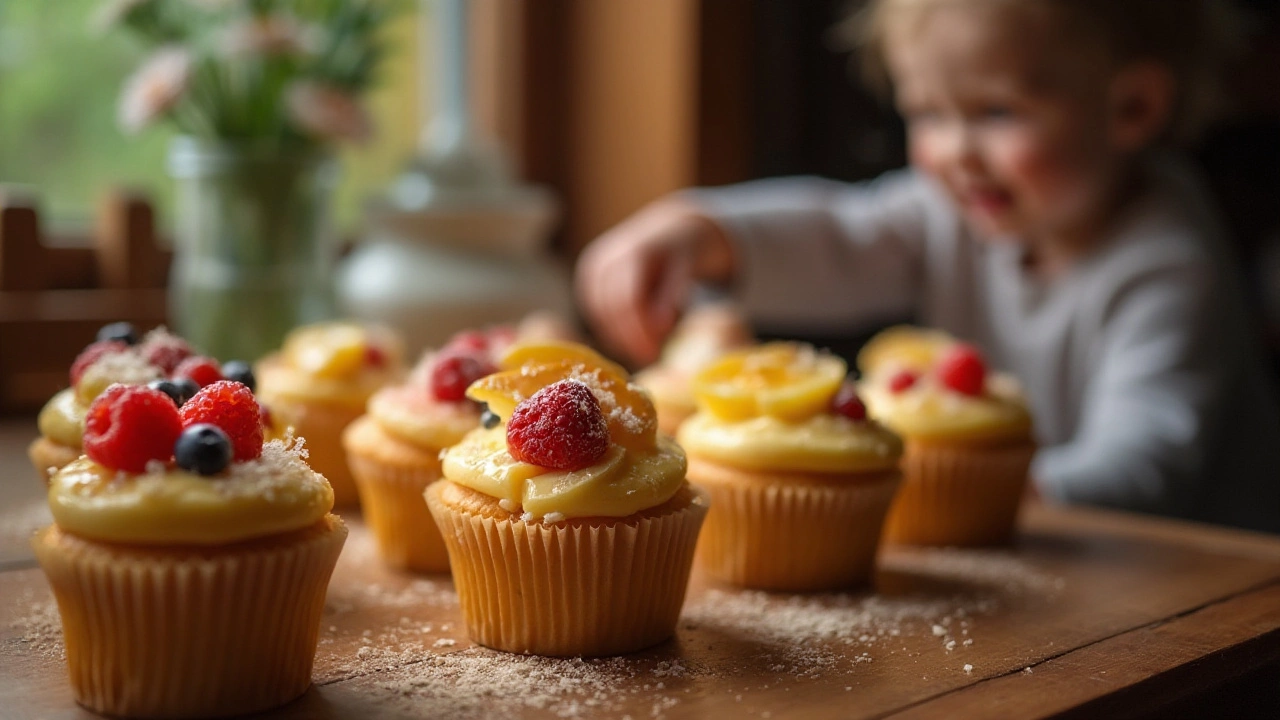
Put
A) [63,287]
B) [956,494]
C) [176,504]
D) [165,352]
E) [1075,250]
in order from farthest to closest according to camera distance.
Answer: [63,287], [1075,250], [956,494], [165,352], [176,504]

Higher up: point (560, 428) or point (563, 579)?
point (560, 428)

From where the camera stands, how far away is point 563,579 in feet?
4.42

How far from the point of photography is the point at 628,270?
8.70ft

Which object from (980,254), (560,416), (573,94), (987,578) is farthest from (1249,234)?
(560,416)

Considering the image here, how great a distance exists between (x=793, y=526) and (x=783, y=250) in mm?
1548

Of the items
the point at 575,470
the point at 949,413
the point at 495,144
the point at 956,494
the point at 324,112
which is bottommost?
the point at 956,494

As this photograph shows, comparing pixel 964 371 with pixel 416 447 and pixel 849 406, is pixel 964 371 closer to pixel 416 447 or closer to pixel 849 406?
pixel 849 406

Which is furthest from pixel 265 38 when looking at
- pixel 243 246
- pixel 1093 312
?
pixel 1093 312

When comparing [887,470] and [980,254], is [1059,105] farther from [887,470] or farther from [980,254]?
[887,470]

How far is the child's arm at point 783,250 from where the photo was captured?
2756mm

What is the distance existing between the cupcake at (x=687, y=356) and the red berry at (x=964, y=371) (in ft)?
1.24

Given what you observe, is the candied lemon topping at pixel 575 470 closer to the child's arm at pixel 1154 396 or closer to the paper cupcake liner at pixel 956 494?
the paper cupcake liner at pixel 956 494

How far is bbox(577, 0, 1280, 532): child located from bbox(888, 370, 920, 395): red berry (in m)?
0.45

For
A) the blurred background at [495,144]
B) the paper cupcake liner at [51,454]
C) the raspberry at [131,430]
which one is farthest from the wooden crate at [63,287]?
the raspberry at [131,430]
